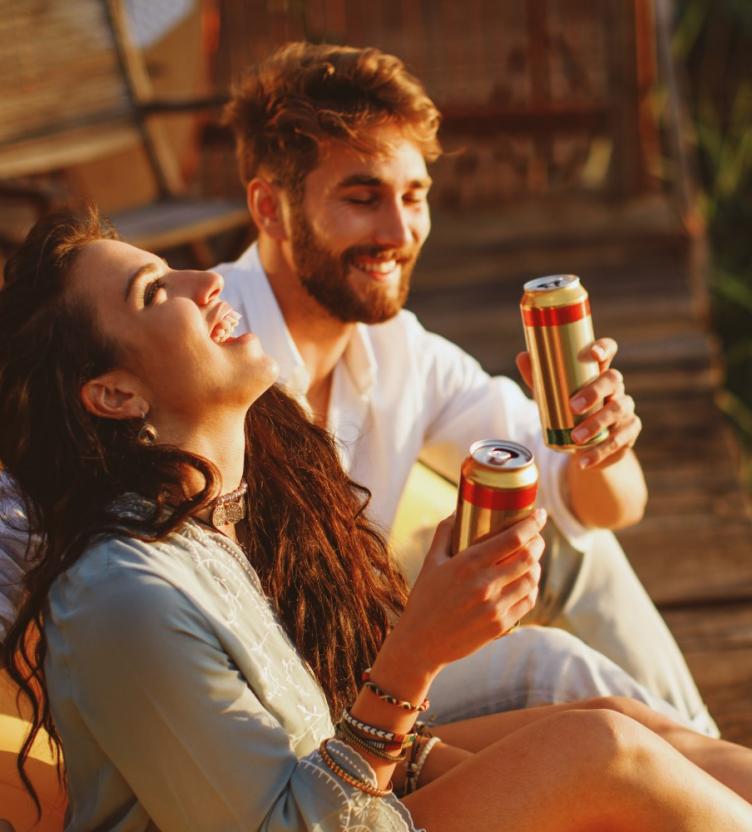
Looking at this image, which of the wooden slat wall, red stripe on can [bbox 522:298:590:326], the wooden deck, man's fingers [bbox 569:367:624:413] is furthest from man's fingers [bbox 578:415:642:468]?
the wooden slat wall

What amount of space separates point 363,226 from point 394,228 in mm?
62

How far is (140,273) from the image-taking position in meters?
1.67

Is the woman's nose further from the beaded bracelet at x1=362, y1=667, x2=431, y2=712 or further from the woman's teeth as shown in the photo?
the beaded bracelet at x1=362, y1=667, x2=431, y2=712

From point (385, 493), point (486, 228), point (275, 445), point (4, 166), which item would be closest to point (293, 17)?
point (486, 228)

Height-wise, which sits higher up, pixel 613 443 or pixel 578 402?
pixel 578 402

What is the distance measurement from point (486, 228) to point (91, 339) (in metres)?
4.40

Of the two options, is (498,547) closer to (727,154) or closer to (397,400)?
(397,400)

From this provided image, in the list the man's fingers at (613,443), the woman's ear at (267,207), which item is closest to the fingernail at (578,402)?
the man's fingers at (613,443)

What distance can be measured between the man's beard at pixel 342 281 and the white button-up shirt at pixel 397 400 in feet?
0.30

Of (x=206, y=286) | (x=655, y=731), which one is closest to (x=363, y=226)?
(x=206, y=286)

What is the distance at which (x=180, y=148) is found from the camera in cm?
582

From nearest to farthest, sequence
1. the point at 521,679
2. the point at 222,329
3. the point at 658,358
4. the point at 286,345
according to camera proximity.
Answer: the point at 222,329 < the point at 521,679 < the point at 286,345 < the point at 658,358

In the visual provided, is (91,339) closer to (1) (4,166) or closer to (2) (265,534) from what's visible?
(2) (265,534)

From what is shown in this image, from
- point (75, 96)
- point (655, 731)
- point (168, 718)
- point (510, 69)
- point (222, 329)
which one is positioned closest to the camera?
point (168, 718)
